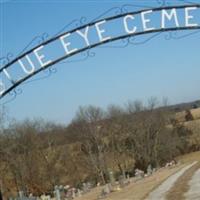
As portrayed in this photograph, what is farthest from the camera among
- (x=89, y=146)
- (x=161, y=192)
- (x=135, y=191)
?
(x=89, y=146)

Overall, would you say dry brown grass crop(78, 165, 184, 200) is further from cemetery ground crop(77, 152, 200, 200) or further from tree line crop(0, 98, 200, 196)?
tree line crop(0, 98, 200, 196)

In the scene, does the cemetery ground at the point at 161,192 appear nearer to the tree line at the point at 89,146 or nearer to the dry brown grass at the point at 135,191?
the dry brown grass at the point at 135,191

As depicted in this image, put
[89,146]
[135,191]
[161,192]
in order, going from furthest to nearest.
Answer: [89,146] → [135,191] → [161,192]

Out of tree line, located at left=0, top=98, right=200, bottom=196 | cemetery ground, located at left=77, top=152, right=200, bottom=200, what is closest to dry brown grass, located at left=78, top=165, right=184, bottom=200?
cemetery ground, located at left=77, top=152, right=200, bottom=200

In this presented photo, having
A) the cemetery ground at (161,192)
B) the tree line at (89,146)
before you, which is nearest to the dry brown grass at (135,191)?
the cemetery ground at (161,192)

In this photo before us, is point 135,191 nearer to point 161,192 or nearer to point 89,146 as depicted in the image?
point 161,192

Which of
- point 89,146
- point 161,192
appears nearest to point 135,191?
point 161,192

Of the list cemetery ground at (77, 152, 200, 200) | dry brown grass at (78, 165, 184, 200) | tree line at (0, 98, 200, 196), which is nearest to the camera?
cemetery ground at (77, 152, 200, 200)

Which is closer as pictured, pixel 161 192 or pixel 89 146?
pixel 161 192

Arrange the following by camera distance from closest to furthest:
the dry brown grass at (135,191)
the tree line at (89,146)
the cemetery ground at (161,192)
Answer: the cemetery ground at (161,192)
the dry brown grass at (135,191)
the tree line at (89,146)

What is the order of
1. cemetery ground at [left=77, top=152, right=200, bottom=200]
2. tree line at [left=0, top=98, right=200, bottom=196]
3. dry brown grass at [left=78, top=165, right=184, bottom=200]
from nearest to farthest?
1. cemetery ground at [left=77, top=152, right=200, bottom=200]
2. dry brown grass at [left=78, top=165, right=184, bottom=200]
3. tree line at [left=0, top=98, right=200, bottom=196]

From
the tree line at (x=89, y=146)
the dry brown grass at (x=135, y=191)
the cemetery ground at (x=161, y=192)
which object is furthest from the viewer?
the tree line at (x=89, y=146)

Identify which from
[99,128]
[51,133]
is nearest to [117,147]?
[99,128]

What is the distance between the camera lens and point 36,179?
2272 inches
